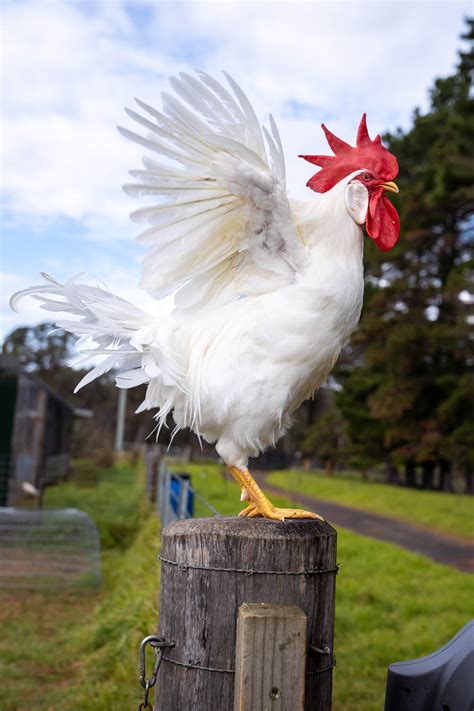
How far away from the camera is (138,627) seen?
455cm

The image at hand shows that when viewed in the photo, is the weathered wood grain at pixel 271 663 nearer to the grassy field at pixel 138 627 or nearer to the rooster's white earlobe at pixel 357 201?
the rooster's white earlobe at pixel 357 201

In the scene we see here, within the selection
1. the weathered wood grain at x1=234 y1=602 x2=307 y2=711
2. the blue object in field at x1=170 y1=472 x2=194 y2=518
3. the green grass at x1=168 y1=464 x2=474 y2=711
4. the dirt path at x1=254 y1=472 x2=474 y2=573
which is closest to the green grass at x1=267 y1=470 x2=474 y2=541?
the dirt path at x1=254 y1=472 x2=474 y2=573

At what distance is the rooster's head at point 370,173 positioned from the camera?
2494mm

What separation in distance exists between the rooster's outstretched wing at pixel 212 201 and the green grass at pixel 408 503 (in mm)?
10024

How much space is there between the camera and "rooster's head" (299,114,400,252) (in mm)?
2494

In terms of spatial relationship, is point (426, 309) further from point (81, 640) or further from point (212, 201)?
point (212, 201)

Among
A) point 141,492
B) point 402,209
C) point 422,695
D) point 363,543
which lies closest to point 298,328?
point 422,695

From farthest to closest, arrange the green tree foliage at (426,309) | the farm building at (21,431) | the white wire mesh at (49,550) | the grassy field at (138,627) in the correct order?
1. the green tree foliage at (426,309)
2. the farm building at (21,431)
3. the white wire mesh at (49,550)
4. the grassy field at (138,627)

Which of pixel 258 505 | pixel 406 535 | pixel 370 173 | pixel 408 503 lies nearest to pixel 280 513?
pixel 258 505

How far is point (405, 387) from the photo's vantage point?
65.3 feet

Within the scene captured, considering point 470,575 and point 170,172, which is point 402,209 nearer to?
point 470,575

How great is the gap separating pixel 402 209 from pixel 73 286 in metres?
18.1

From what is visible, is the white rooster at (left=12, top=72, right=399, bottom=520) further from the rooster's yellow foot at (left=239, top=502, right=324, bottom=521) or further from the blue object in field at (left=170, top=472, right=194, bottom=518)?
the blue object in field at (left=170, top=472, right=194, bottom=518)

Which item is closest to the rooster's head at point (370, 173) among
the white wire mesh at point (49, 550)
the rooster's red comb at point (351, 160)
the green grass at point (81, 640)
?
the rooster's red comb at point (351, 160)
